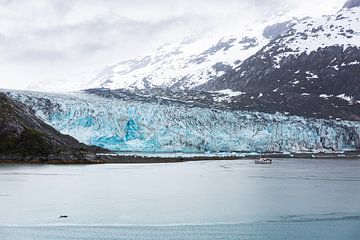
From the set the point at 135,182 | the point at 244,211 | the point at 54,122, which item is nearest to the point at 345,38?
the point at 54,122

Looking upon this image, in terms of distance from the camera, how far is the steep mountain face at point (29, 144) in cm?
4619

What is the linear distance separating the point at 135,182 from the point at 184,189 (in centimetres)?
455

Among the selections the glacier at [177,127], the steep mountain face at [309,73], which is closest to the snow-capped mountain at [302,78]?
the steep mountain face at [309,73]

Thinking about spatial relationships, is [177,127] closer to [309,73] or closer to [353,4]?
[309,73]

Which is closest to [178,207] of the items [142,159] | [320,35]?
[142,159]

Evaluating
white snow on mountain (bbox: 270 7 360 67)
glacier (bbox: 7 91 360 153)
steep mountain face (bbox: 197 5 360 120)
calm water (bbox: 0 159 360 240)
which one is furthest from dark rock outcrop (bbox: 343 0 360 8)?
calm water (bbox: 0 159 360 240)

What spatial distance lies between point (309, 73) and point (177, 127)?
68162mm

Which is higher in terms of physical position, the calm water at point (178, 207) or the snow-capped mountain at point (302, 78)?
the snow-capped mountain at point (302, 78)

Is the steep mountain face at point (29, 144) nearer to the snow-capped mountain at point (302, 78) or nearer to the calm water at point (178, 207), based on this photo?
the calm water at point (178, 207)

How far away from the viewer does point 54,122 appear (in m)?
57.7

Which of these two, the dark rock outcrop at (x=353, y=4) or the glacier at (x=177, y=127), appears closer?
the glacier at (x=177, y=127)

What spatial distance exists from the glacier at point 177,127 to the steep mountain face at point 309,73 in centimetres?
1837

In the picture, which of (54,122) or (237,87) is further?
(237,87)

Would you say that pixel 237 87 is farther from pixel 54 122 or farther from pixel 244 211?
pixel 244 211
